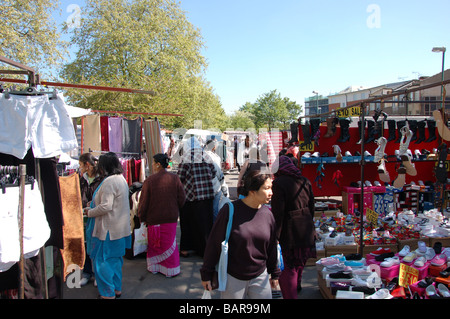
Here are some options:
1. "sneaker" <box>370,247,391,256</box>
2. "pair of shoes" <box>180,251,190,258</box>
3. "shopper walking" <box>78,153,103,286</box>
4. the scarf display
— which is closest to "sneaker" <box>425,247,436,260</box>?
"sneaker" <box>370,247,391,256</box>

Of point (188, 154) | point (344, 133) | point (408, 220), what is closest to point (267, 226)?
point (188, 154)

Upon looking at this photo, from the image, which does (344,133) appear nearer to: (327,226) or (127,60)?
(327,226)

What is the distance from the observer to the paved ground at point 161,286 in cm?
379

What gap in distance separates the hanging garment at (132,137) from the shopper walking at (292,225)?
13.5ft

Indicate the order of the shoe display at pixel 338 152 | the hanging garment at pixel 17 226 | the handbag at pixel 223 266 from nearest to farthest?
the hanging garment at pixel 17 226 < the handbag at pixel 223 266 < the shoe display at pixel 338 152

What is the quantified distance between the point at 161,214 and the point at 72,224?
50.1 inches

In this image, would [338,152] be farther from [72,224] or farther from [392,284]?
[72,224]

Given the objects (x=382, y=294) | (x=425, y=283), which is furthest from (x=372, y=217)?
(x=382, y=294)

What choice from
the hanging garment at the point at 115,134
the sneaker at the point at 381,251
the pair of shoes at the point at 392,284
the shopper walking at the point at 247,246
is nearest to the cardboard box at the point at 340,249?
the sneaker at the point at 381,251

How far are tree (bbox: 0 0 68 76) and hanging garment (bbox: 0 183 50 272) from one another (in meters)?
9.67

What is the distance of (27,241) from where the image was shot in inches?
83.6

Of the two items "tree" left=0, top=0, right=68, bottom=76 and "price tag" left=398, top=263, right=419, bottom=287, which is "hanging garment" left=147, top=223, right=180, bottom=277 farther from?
"tree" left=0, top=0, right=68, bottom=76

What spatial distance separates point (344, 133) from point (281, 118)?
33711mm

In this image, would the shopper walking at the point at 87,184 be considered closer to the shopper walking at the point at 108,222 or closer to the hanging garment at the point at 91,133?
the shopper walking at the point at 108,222
